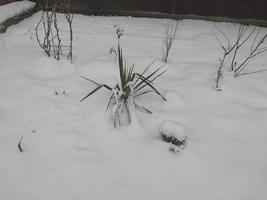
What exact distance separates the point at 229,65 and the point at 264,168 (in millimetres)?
1295

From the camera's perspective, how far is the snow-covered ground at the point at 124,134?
170 cm

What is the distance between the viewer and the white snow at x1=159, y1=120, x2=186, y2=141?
75.5 inches

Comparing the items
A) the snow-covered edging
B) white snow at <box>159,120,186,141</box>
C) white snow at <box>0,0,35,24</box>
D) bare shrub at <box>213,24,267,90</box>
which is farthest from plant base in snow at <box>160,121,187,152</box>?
white snow at <box>0,0,35,24</box>

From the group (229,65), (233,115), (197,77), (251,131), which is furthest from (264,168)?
(229,65)

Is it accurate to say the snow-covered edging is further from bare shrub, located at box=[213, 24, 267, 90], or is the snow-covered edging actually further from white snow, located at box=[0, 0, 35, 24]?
bare shrub, located at box=[213, 24, 267, 90]

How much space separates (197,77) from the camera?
268 cm

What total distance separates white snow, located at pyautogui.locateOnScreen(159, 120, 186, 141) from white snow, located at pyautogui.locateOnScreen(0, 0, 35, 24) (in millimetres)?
2418

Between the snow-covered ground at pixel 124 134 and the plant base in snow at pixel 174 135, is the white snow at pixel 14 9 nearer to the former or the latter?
the snow-covered ground at pixel 124 134

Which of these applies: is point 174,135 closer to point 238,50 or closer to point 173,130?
point 173,130

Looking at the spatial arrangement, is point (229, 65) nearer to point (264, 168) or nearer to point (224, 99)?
point (224, 99)

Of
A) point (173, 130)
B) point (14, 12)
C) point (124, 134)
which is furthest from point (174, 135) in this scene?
point (14, 12)

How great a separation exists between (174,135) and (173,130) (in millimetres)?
34

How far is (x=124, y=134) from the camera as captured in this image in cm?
203

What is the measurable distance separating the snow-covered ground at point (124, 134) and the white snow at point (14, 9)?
0.63m
